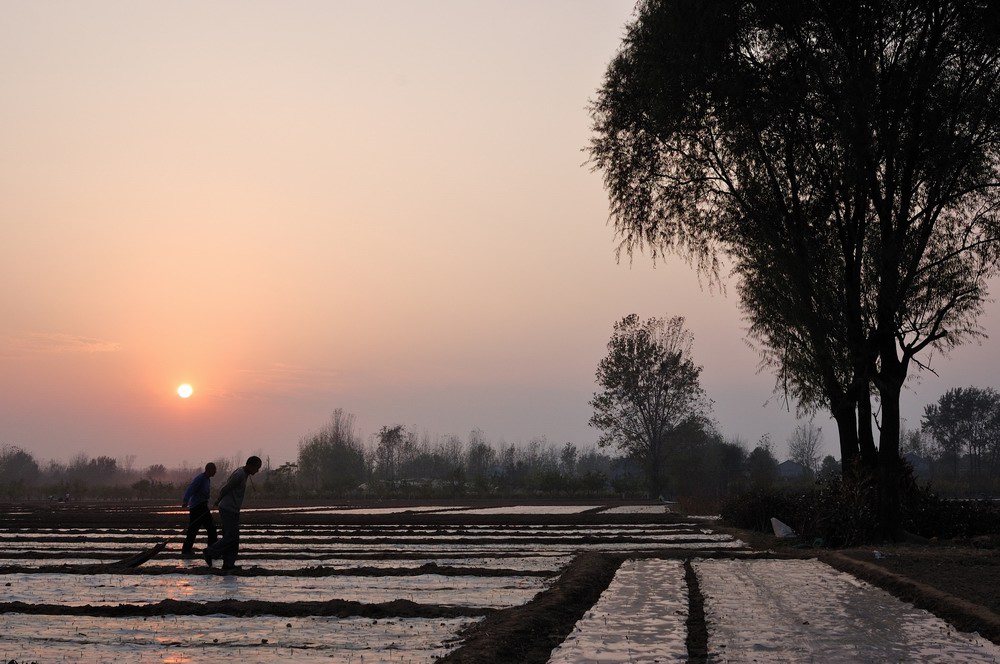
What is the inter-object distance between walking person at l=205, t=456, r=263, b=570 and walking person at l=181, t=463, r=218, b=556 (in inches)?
69.0

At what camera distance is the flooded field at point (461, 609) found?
7.58 meters

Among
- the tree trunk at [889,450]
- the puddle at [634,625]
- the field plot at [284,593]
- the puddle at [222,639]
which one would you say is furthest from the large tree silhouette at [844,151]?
the puddle at [222,639]

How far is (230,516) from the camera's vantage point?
1477 cm

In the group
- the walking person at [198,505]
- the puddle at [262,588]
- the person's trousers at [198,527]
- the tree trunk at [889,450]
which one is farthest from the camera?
the tree trunk at [889,450]

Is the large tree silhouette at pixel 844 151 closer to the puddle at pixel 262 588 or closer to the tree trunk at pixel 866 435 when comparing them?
the tree trunk at pixel 866 435

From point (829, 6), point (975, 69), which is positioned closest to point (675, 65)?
point (829, 6)

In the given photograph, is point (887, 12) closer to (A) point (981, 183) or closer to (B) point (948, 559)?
(A) point (981, 183)

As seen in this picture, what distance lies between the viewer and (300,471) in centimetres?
9825

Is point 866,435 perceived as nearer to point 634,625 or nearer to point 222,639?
point 634,625

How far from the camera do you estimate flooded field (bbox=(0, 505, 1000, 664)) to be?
758 centimetres

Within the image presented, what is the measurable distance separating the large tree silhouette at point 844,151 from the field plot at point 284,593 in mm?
4527

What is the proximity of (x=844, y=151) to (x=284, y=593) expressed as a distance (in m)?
13.3

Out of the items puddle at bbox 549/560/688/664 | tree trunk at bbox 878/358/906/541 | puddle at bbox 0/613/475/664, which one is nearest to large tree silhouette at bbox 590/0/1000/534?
tree trunk at bbox 878/358/906/541

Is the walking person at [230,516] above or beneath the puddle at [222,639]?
above
